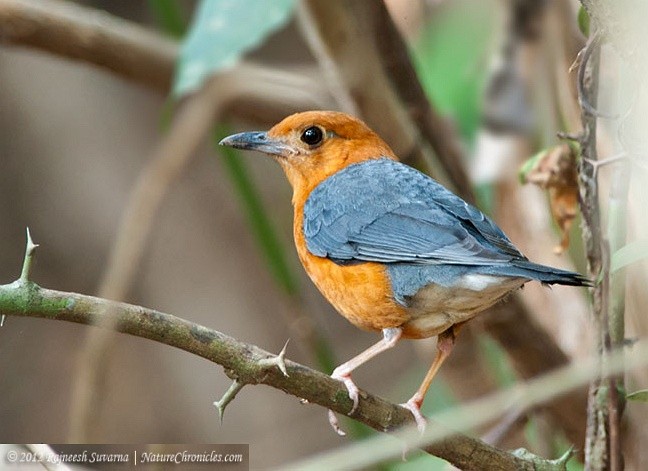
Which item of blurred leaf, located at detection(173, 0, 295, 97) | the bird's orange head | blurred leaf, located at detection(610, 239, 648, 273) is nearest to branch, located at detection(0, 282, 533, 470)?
blurred leaf, located at detection(610, 239, 648, 273)

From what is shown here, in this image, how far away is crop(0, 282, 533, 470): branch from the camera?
1.75 metres

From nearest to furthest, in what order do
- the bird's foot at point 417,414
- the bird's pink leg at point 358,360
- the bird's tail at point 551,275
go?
the bird's tail at point 551,275, the bird's foot at point 417,414, the bird's pink leg at point 358,360

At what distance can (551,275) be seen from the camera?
7.26 ft

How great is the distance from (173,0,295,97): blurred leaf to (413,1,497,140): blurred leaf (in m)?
1.12

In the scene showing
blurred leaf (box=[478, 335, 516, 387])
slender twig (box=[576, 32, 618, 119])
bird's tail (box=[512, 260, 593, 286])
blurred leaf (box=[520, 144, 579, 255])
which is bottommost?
bird's tail (box=[512, 260, 593, 286])

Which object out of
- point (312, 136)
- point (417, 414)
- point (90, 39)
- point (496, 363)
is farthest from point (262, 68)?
point (417, 414)

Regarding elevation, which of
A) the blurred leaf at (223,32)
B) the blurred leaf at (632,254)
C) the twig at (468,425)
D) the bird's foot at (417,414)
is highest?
the blurred leaf at (223,32)

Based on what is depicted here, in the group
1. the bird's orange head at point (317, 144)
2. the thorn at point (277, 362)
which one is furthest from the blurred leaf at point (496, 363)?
the thorn at point (277, 362)

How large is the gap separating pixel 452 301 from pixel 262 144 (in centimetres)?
105

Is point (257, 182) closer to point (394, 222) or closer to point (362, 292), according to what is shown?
point (394, 222)

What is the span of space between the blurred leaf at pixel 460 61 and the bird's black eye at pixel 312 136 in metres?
1.07

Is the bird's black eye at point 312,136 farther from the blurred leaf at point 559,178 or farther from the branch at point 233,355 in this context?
the branch at point 233,355

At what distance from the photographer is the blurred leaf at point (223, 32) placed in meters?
3.38

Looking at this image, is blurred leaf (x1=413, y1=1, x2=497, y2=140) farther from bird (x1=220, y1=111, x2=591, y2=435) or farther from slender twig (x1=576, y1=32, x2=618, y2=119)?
slender twig (x1=576, y1=32, x2=618, y2=119)
